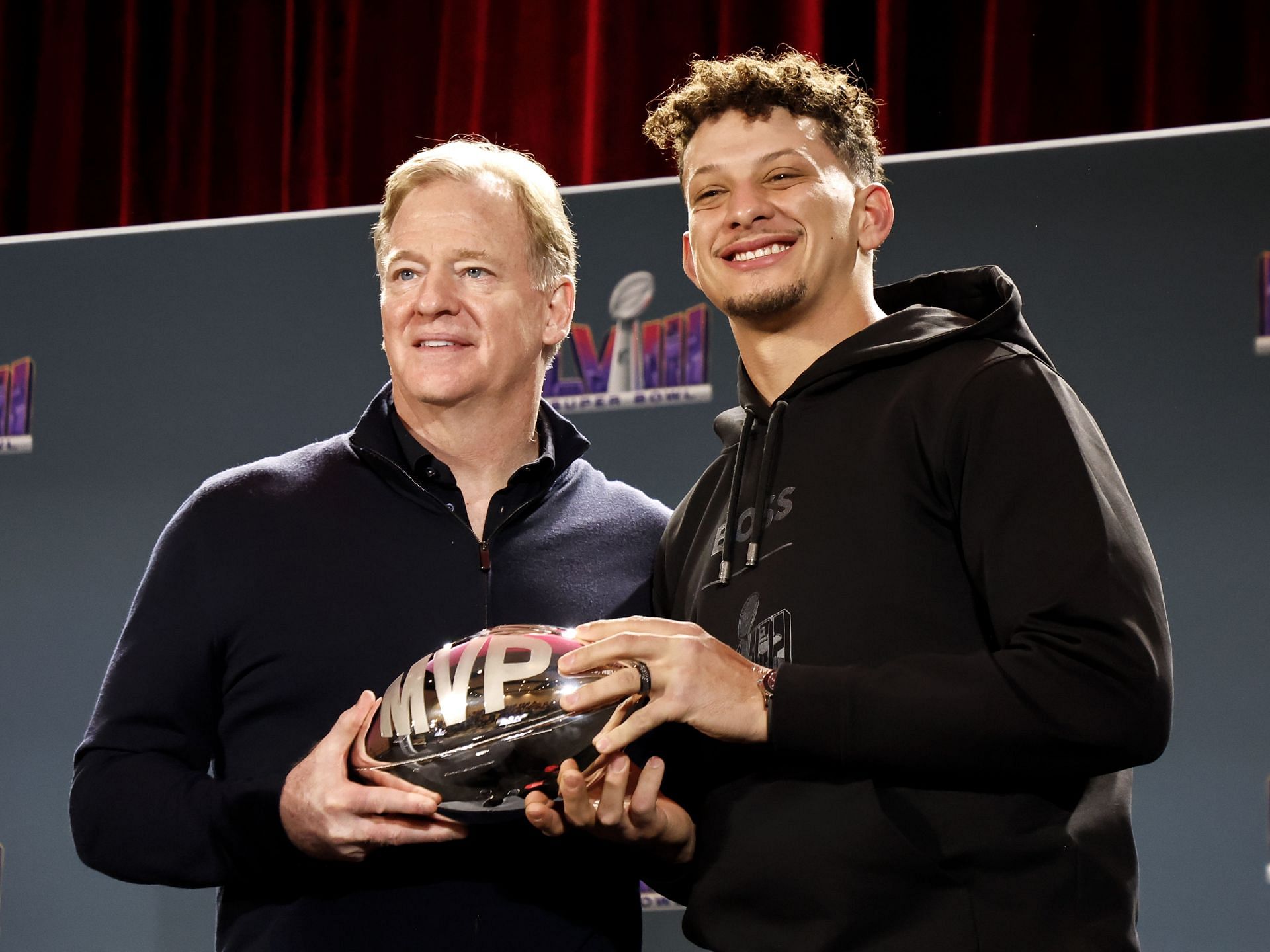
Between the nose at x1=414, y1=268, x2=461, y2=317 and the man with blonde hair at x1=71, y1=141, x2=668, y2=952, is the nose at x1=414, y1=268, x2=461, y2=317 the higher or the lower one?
the higher one

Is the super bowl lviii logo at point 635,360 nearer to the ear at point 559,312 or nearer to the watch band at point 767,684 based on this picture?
A: the ear at point 559,312

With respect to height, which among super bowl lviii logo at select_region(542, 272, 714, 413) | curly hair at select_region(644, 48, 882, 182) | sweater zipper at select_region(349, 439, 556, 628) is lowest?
sweater zipper at select_region(349, 439, 556, 628)

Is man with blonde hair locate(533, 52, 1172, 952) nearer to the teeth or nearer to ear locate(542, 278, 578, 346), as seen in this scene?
the teeth

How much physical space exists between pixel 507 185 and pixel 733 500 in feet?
2.02

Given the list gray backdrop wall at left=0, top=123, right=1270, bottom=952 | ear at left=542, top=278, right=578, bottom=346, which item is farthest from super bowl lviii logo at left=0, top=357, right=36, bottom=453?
ear at left=542, top=278, right=578, bottom=346

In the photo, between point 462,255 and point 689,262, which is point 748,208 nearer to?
point 689,262

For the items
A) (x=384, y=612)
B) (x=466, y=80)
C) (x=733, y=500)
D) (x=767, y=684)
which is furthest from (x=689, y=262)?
(x=466, y=80)

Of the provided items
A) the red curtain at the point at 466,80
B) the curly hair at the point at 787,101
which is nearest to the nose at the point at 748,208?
the curly hair at the point at 787,101

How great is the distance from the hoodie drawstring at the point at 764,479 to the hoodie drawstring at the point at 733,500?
1.2 inches

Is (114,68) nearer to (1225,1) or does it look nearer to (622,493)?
(622,493)

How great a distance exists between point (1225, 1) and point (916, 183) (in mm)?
1130

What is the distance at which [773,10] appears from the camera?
3137mm

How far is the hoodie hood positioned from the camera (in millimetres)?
1597

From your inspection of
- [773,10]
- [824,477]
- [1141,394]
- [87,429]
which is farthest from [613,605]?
[773,10]
